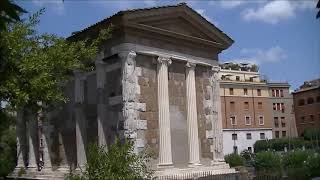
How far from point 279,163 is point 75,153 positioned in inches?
606

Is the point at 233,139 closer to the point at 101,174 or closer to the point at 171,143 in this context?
the point at 171,143

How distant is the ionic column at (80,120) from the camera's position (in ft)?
62.5

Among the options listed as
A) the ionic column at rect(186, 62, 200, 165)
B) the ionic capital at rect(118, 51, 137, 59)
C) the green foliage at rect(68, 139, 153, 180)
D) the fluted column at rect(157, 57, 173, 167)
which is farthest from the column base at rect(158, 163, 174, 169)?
the green foliage at rect(68, 139, 153, 180)

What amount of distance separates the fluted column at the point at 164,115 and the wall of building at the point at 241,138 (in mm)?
46544

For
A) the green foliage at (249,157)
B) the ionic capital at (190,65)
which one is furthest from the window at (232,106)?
the ionic capital at (190,65)

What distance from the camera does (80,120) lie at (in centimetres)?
1931

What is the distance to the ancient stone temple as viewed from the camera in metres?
17.4

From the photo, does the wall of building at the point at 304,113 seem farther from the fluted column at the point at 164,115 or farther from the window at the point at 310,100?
the fluted column at the point at 164,115

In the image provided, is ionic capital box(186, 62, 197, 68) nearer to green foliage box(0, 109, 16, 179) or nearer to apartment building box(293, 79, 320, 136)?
green foliage box(0, 109, 16, 179)

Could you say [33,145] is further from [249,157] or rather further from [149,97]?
[249,157]

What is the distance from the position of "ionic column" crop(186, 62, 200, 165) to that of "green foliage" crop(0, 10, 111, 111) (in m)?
6.62

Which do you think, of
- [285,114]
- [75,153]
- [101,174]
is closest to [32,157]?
[75,153]

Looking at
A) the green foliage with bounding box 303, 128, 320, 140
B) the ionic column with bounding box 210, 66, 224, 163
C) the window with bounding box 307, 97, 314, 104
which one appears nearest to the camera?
the ionic column with bounding box 210, 66, 224, 163

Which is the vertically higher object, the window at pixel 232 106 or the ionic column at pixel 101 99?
the window at pixel 232 106
